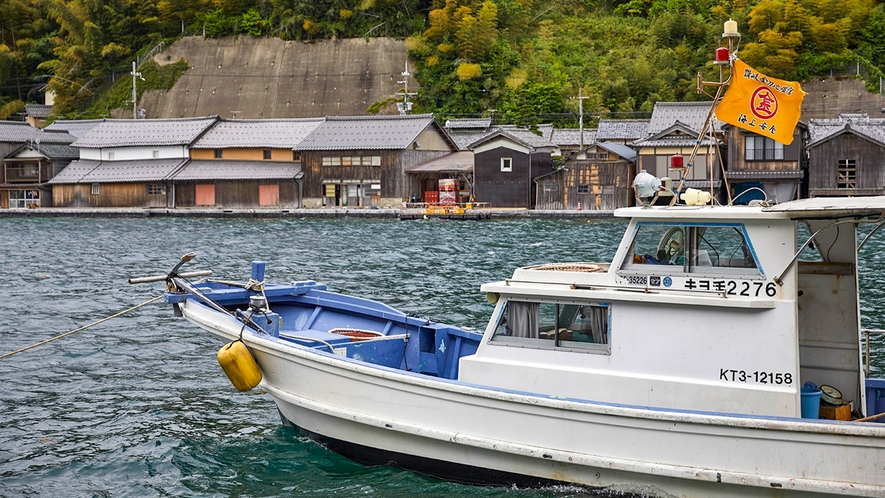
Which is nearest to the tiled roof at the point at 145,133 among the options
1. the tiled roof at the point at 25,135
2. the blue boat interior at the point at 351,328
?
the tiled roof at the point at 25,135

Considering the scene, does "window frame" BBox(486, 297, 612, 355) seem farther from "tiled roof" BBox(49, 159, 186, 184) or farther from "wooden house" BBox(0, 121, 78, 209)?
"wooden house" BBox(0, 121, 78, 209)

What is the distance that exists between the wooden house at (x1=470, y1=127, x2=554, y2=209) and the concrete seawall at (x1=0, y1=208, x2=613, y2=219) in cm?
246

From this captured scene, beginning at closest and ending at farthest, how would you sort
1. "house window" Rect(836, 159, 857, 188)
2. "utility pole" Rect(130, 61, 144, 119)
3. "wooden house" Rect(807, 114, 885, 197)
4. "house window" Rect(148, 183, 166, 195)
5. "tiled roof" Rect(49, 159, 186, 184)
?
"wooden house" Rect(807, 114, 885, 197) < "house window" Rect(836, 159, 857, 188) < "house window" Rect(148, 183, 166, 195) < "tiled roof" Rect(49, 159, 186, 184) < "utility pole" Rect(130, 61, 144, 119)

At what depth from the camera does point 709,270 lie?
30.9 ft

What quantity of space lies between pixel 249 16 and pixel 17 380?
85314mm

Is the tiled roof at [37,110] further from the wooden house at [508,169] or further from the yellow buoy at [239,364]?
the yellow buoy at [239,364]

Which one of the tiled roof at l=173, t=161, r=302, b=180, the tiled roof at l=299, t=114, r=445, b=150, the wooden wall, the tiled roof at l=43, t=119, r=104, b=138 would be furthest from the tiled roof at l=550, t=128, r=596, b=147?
the tiled roof at l=43, t=119, r=104, b=138

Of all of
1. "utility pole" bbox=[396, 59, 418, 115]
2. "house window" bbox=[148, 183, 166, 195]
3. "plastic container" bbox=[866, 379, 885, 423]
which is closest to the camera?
"plastic container" bbox=[866, 379, 885, 423]

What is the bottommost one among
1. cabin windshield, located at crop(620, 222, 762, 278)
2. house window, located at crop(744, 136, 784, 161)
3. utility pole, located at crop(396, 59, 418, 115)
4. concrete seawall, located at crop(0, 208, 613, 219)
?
cabin windshield, located at crop(620, 222, 762, 278)

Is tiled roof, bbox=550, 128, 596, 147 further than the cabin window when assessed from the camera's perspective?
Yes

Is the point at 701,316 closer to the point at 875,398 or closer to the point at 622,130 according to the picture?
the point at 875,398

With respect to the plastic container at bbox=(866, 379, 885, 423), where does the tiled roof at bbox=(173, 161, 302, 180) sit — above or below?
above

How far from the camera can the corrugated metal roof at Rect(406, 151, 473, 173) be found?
6250cm

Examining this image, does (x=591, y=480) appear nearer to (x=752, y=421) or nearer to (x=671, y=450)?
(x=671, y=450)
